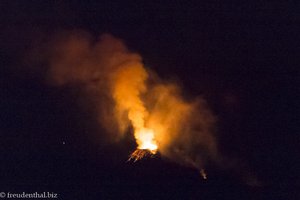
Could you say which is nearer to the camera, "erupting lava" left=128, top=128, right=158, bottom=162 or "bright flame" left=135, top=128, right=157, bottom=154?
"erupting lava" left=128, top=128, right=158, bottom=162

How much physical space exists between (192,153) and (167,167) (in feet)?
7.07

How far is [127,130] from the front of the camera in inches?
1028

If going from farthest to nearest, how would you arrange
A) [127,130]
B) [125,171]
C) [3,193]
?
[127,130], [125,171], [3,193]

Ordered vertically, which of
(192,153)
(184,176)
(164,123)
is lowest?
(184,176)

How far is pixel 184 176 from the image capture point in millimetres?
23703

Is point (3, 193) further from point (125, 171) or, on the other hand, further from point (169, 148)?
point (169, 148)

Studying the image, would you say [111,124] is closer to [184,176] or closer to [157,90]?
[157,90]

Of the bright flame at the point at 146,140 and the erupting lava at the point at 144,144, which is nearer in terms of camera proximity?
the erupting lava at the point at 144,144

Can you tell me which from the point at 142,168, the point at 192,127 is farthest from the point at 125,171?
the point at 192,127

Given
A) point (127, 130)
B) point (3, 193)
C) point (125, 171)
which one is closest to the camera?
point (3, 193)

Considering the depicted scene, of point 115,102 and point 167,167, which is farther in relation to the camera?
point 115,102

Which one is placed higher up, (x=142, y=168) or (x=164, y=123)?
(x=164, y=123)

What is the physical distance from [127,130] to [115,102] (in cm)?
168

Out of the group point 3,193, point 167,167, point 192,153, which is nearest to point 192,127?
point 192,153
